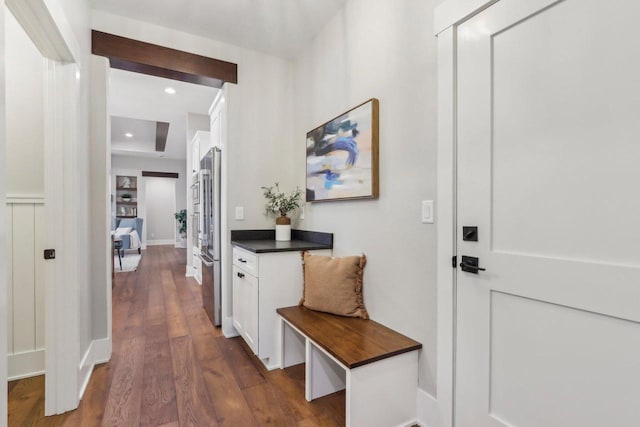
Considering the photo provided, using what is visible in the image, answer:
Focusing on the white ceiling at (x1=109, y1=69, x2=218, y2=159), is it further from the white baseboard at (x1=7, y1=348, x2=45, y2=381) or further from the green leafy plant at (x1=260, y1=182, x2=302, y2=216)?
the white baseboard at (x1=7, y1=348, x2=45, y2=381)

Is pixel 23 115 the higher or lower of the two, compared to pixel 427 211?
higher

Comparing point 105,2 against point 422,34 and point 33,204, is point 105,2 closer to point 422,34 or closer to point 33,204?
point 33,204

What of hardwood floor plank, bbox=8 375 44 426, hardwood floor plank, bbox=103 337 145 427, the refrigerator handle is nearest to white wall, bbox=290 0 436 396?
the refrigerator handle

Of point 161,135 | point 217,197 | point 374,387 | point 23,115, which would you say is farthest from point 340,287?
point 161,135

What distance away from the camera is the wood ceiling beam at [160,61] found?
7.74 feet

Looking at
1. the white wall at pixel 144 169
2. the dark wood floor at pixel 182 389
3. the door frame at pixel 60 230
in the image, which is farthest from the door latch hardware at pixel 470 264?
the white wall at pixel 144 169

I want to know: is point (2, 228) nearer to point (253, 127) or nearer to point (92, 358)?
point (92, 358)

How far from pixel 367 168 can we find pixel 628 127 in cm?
121

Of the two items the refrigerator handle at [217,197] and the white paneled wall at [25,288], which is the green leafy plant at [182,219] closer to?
the refrigerator handle at [217,197]

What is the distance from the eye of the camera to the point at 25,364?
2078 mm

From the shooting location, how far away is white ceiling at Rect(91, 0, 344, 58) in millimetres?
2260

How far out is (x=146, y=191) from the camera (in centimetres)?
975

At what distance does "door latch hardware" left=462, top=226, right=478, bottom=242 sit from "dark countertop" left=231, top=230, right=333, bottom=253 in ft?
3.80

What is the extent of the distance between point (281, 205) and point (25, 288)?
1.92 m
